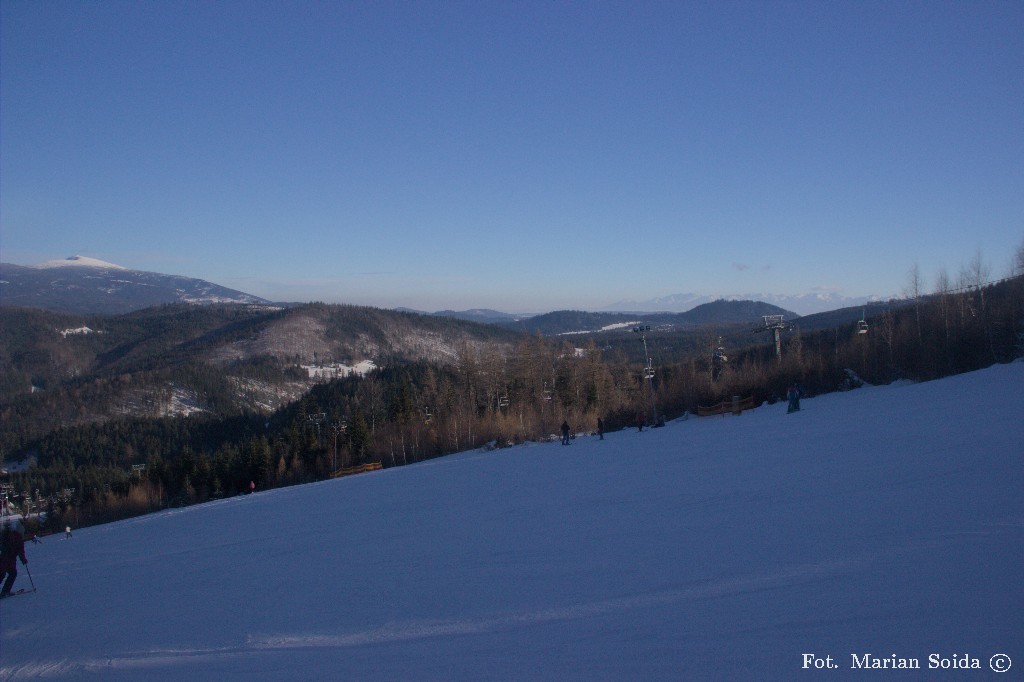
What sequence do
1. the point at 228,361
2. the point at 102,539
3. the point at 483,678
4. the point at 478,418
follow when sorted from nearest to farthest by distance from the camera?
the point at 483,678 → the point at 102,539 → the point at 478,418 → the point at 228,361

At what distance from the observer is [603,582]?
283 inches

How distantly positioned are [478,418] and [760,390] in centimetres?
2011

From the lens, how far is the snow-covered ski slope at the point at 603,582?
5348 mm

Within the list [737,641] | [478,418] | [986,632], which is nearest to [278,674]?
[737,641]

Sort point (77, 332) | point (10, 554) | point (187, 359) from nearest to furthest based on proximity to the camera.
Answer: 1. point (10, 554)
2. point (187, 359)
3. point (77, 332)

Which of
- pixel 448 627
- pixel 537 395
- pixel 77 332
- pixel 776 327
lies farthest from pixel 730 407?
pixel 77 332

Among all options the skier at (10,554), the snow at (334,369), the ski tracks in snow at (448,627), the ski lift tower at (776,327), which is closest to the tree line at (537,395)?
the ski lift tower at (776,327)

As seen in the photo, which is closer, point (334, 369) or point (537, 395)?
point (537, 395)

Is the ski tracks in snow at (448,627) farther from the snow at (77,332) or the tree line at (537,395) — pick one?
the snow at (77,332)

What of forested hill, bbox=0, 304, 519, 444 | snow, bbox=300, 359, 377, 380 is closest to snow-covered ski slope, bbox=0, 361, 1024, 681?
forested hill, bbox=0, 304, 519, 444

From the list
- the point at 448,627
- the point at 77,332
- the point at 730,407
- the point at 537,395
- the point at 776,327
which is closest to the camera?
the point at 448,627

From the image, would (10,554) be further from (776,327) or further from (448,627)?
(776,327)

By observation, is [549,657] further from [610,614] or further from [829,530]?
[829,530]

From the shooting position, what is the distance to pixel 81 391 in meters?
123
